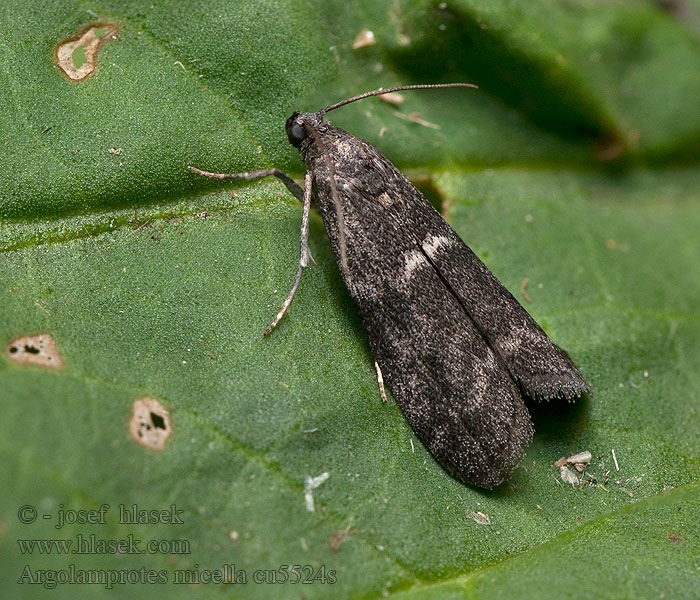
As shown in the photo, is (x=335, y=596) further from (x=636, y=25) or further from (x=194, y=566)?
(x=636, y=25)

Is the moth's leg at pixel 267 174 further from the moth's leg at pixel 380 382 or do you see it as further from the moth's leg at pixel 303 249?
the moth's leg at pixel 380 382

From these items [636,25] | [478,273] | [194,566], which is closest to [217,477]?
[194,566]

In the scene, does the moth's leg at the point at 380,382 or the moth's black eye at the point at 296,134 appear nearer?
the moth's leg at the point at 380,382

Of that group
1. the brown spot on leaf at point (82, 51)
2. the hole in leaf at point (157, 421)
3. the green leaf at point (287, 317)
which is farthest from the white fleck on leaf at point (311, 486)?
the brown spot on leaf at point (82, 51)

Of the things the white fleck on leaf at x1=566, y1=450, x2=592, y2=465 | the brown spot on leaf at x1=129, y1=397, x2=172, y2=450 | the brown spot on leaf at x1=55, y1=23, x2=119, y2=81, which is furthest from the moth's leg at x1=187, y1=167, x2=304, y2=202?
the white fleck on leaf at x1=566, y1=450, x2=592, y2=465

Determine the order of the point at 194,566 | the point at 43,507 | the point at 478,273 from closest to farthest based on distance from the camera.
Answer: the point at 43,507 < the point at 194,566 < the point at 478,273
